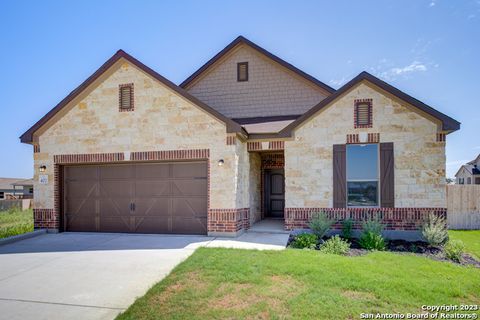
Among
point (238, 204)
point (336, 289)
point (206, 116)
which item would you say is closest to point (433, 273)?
point (336, 289)

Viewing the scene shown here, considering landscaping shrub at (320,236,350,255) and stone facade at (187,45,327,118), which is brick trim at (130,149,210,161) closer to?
stone facade at (187,45,327,118)

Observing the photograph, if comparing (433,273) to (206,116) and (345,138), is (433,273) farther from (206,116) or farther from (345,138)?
(206,116)

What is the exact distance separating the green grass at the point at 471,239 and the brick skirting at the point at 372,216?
114 cm

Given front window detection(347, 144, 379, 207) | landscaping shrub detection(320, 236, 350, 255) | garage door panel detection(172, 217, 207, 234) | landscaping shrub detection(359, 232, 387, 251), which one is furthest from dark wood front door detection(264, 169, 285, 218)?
landscaping shrub detection(320, 236, 350, 255)

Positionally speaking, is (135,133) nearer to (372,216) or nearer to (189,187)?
(189,187)

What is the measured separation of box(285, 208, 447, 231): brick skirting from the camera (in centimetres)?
903

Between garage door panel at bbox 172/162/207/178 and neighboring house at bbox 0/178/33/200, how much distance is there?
161ft

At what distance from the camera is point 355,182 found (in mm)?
9500

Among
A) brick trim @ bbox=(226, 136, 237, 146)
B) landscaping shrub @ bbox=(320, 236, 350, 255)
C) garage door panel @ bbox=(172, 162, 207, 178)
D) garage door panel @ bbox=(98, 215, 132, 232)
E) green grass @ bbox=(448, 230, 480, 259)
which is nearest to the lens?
landscaping shrub @ bbox=(320, 236, 350, 255)

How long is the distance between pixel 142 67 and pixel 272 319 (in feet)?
28.7

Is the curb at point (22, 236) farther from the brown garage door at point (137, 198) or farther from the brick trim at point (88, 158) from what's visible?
the brick trim at point (88, 158)

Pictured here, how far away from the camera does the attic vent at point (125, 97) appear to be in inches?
400

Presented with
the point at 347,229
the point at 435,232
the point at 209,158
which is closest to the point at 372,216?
the point at 347,229

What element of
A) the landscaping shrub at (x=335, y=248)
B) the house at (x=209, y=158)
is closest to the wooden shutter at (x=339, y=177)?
the house at (x=209, y=158)
